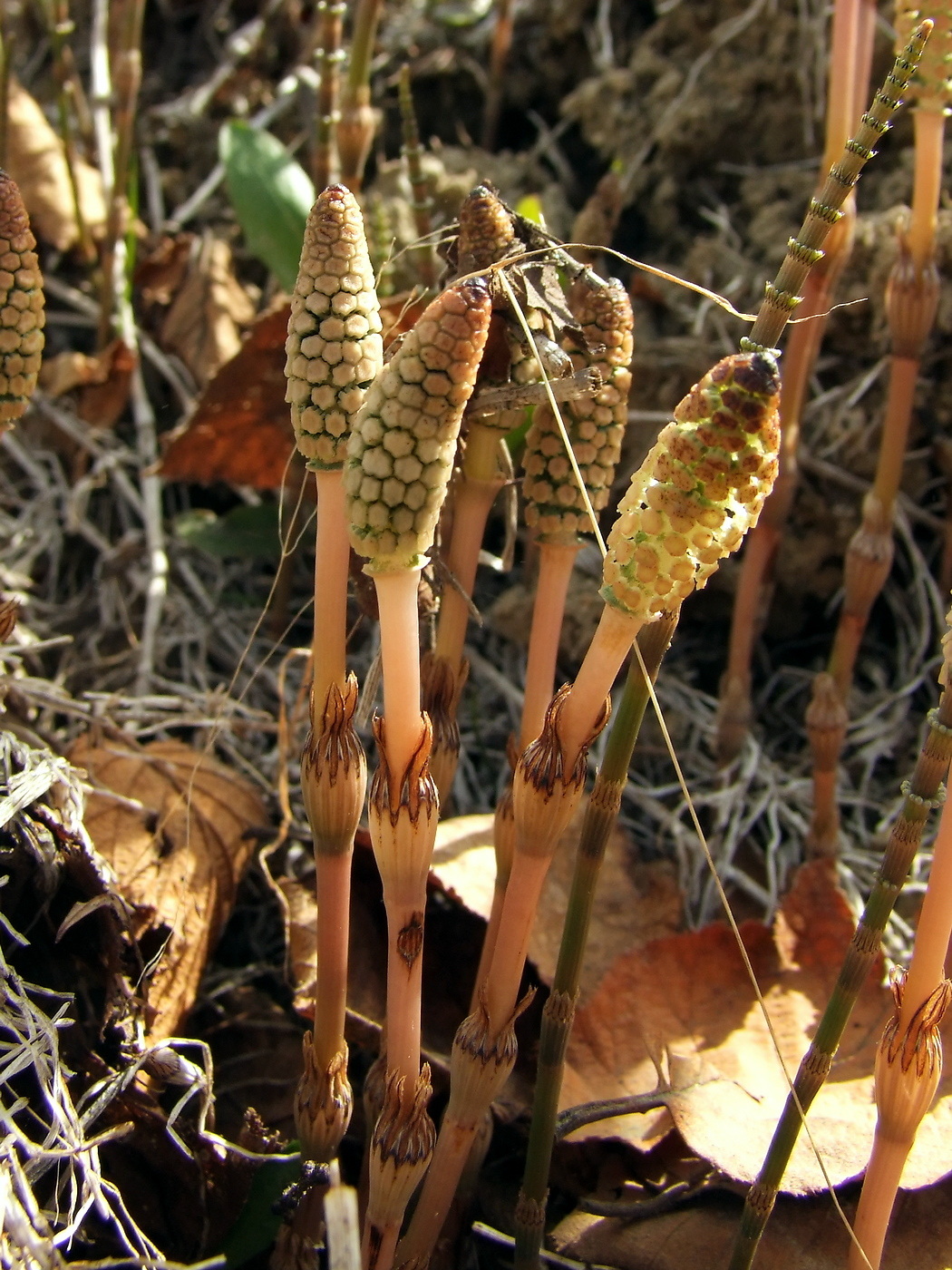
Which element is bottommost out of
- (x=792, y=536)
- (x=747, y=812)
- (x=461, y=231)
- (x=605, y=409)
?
(x=747, y=812)

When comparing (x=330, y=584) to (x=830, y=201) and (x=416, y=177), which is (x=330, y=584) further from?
(x=416, y=177)

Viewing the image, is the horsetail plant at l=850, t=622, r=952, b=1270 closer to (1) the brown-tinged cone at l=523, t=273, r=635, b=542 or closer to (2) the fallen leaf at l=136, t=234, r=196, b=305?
(1) the brown-tinged cone at l=523, t=273, r=635, b=542

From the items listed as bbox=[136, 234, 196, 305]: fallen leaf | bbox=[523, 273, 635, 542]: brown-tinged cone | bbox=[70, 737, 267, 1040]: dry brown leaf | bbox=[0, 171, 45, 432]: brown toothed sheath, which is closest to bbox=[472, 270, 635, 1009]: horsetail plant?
bbox=[523, 273, 635, 542]: brown-tinged cone

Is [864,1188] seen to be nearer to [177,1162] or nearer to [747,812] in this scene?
[177,1162]

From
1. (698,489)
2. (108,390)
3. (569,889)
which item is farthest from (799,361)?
(108,390)

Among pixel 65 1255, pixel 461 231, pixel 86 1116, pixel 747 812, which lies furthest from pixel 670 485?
pixel 747 812

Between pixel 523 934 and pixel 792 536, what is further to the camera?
pixel 792 536

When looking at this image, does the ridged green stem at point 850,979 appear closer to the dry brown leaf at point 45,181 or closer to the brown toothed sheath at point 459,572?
the brown toothed sheath at point 459,572
